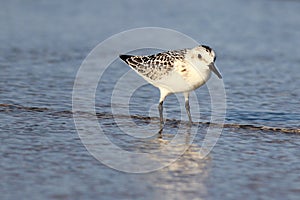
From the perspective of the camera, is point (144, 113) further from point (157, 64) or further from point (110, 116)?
point (157, 64)

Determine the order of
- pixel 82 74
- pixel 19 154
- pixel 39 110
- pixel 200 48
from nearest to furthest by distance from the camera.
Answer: pixel 19 154
pixel 200 48
pixel 39 110
pixel 82 74

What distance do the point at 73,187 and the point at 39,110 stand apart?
324 centimetres

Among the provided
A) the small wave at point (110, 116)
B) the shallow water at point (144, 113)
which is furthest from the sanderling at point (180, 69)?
the shallow water at point (144, 113)

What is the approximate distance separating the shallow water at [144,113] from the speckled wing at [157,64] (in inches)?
23.7

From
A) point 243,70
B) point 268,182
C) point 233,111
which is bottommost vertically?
point 268,182

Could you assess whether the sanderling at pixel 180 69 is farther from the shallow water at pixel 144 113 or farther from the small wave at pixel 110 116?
the shallow water at pixel 144 113

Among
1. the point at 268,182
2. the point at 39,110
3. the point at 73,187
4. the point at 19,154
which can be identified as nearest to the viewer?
the point at 73,187

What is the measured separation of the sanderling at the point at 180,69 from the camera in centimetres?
828

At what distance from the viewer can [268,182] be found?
244 inches

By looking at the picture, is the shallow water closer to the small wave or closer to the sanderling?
the small wave

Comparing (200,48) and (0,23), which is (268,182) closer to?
(200,48)

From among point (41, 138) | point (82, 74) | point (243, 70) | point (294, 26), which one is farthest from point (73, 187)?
point (294, 26)

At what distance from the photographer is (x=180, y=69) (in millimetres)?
8445

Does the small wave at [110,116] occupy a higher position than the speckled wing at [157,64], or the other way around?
the speckled wing at [157,64]
